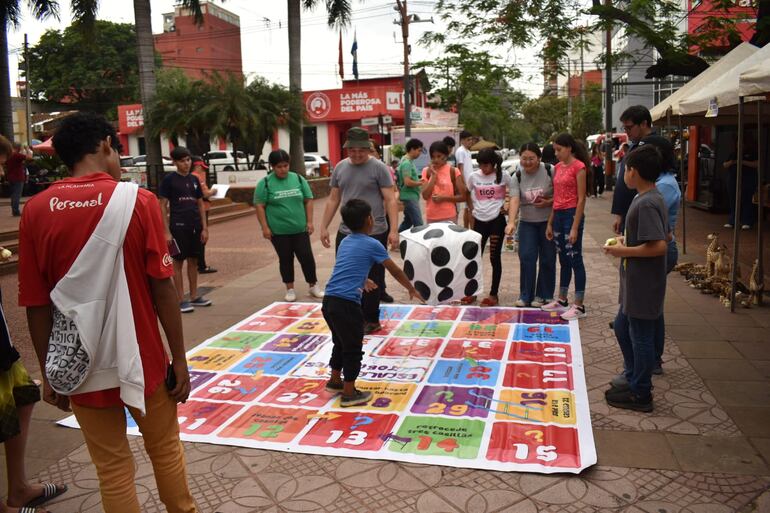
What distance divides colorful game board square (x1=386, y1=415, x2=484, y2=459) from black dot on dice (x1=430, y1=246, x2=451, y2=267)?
78.4 inches

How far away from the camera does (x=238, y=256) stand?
11.1 m

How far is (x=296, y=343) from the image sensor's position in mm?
5695

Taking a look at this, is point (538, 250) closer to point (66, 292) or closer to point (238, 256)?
point (66, 292)

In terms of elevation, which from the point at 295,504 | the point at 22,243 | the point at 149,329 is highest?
the point at 22,243

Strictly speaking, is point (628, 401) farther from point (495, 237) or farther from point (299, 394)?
point (495, 237)

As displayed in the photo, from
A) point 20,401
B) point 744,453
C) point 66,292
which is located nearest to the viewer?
point 66,292

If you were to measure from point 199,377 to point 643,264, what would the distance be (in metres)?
3.27

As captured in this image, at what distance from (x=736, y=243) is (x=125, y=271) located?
19.3 ft

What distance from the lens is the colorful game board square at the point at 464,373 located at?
4594mm

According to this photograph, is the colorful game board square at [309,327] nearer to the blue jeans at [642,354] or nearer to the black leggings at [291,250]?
the black leggings at [291,250]

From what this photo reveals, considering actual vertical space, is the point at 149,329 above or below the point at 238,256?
above

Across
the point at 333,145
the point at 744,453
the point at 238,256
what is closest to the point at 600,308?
the point at 744,453

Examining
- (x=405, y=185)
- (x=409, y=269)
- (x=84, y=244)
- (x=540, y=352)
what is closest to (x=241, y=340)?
(x=409, y=269)

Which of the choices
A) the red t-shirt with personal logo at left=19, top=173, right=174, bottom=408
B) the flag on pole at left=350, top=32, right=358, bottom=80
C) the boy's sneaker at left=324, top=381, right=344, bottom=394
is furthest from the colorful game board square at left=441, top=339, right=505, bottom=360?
the flag on pole at left=350, top=32, right=358, bottom=80
